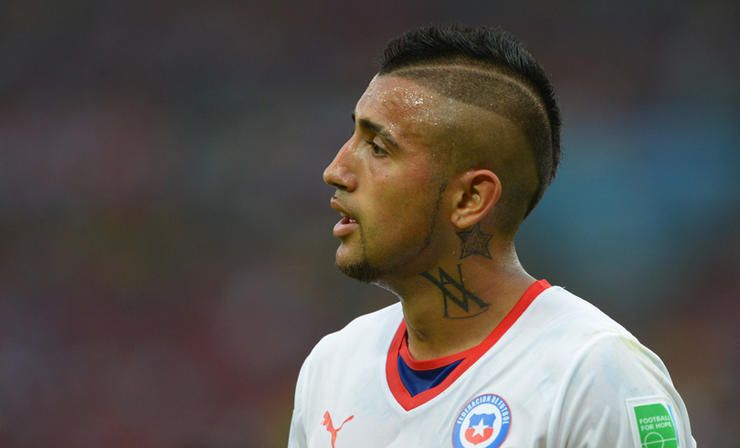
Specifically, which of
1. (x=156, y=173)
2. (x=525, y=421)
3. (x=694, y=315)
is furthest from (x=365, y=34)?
(x=525, y=421)

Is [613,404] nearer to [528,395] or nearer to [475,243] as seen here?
[528,395]

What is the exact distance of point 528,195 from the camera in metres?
2.48

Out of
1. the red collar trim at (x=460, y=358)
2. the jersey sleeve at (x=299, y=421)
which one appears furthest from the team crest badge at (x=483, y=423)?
the jersey sleeve at (x=299, y=421)

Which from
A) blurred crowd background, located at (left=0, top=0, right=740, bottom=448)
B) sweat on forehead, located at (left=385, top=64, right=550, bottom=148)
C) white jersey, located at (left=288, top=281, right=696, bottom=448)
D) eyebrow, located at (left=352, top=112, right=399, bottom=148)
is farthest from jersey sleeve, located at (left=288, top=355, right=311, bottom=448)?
blurred crowd background, located at (left=0, top=0, right=740, bottom=448)

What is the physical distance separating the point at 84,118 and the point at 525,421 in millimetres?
5159

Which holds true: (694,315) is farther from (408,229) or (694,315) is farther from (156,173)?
(408,229)

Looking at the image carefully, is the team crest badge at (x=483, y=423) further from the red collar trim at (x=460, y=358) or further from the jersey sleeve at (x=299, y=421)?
the jersey sleeve at (x=299, y=421)

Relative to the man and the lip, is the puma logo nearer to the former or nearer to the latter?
the man

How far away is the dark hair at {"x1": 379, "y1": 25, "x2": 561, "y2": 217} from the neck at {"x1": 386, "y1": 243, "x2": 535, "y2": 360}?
0.19 metres

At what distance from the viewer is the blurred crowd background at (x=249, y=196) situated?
247 inches

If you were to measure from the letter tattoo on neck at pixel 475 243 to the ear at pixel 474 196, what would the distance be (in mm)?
27

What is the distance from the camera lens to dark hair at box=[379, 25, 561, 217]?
2453 mm

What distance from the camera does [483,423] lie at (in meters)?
2.23

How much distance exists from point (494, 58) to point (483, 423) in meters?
0.85
